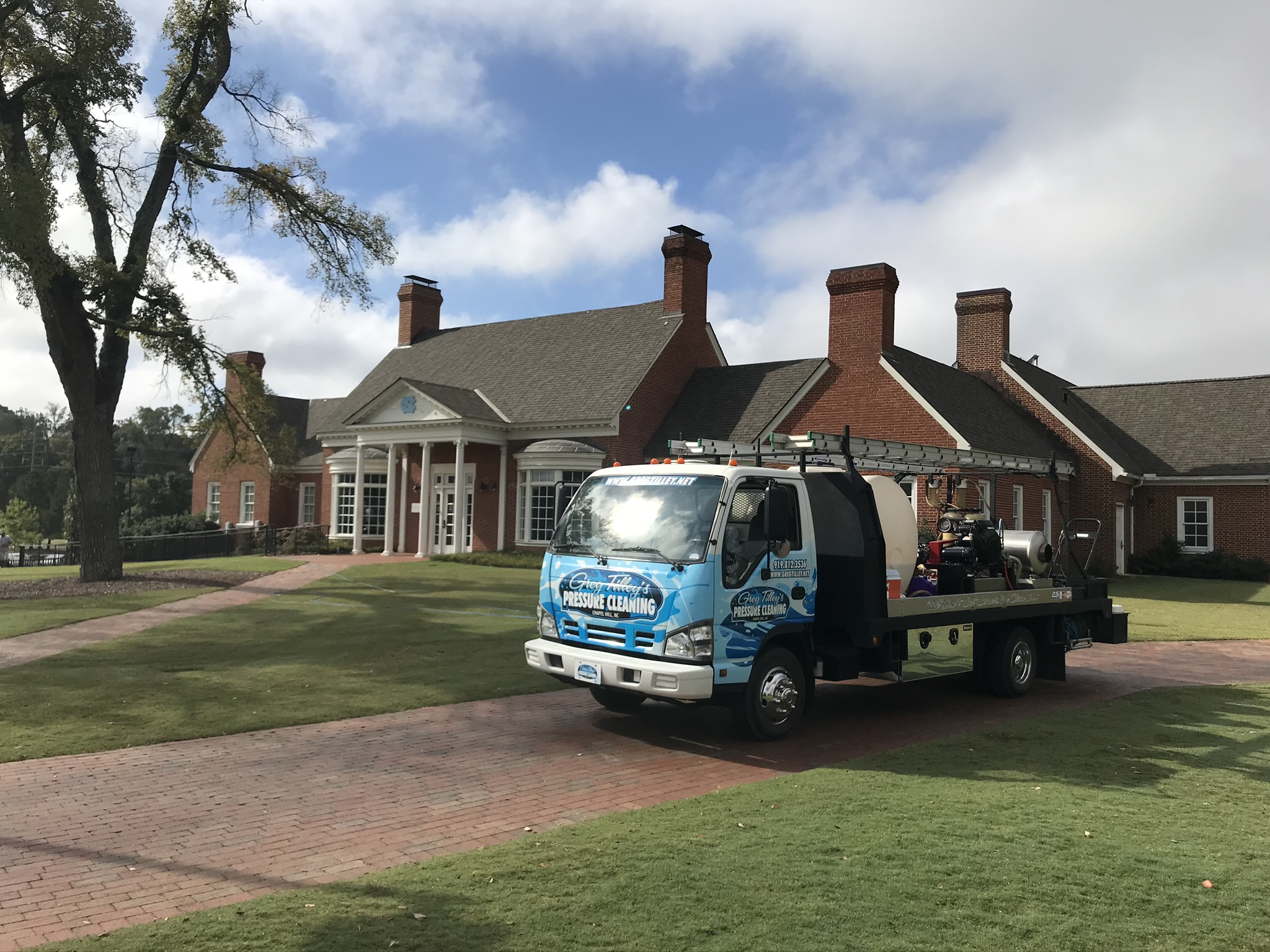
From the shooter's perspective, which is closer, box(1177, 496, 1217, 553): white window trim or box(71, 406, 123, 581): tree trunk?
box(71, 406, 123, 581): tree trunk

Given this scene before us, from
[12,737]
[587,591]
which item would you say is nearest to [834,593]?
[587,591]

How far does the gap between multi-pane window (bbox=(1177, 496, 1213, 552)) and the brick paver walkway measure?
25293 millimetres

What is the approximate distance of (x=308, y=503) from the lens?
39281 mm

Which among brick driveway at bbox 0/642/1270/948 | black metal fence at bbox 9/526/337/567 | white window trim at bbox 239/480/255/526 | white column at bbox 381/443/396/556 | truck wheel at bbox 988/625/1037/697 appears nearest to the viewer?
brick driveway at bbox 0/642/1270/948

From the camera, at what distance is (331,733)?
8.34 metres

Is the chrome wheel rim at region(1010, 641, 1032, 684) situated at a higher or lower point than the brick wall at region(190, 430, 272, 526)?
lower

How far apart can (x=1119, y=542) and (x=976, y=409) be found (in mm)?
6536

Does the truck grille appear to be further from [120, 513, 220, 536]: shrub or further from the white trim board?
[120, 513, 220, 536]: shrub

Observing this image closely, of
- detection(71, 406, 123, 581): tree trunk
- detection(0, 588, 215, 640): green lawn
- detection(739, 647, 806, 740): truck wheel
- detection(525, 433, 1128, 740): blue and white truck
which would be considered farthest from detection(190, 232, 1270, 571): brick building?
detection(739, 647, 806, 740): truck wheel

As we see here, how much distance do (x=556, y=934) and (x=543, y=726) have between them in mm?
4734

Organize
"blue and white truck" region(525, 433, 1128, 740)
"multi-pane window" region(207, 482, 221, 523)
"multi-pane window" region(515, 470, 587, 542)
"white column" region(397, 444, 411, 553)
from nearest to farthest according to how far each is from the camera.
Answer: "blue and white truck" region(525, 433, 1128, 740)
"multi-pane window" region(515, 470, 587, 542)
"white column" region(397, 444, 411, 553)
"multi-pane window" region(207, 482, 221, 523)

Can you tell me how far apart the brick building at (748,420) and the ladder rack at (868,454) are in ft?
42.6

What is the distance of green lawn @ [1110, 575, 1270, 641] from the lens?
55.0 ft

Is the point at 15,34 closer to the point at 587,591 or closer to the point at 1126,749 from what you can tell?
the point at 587,591
